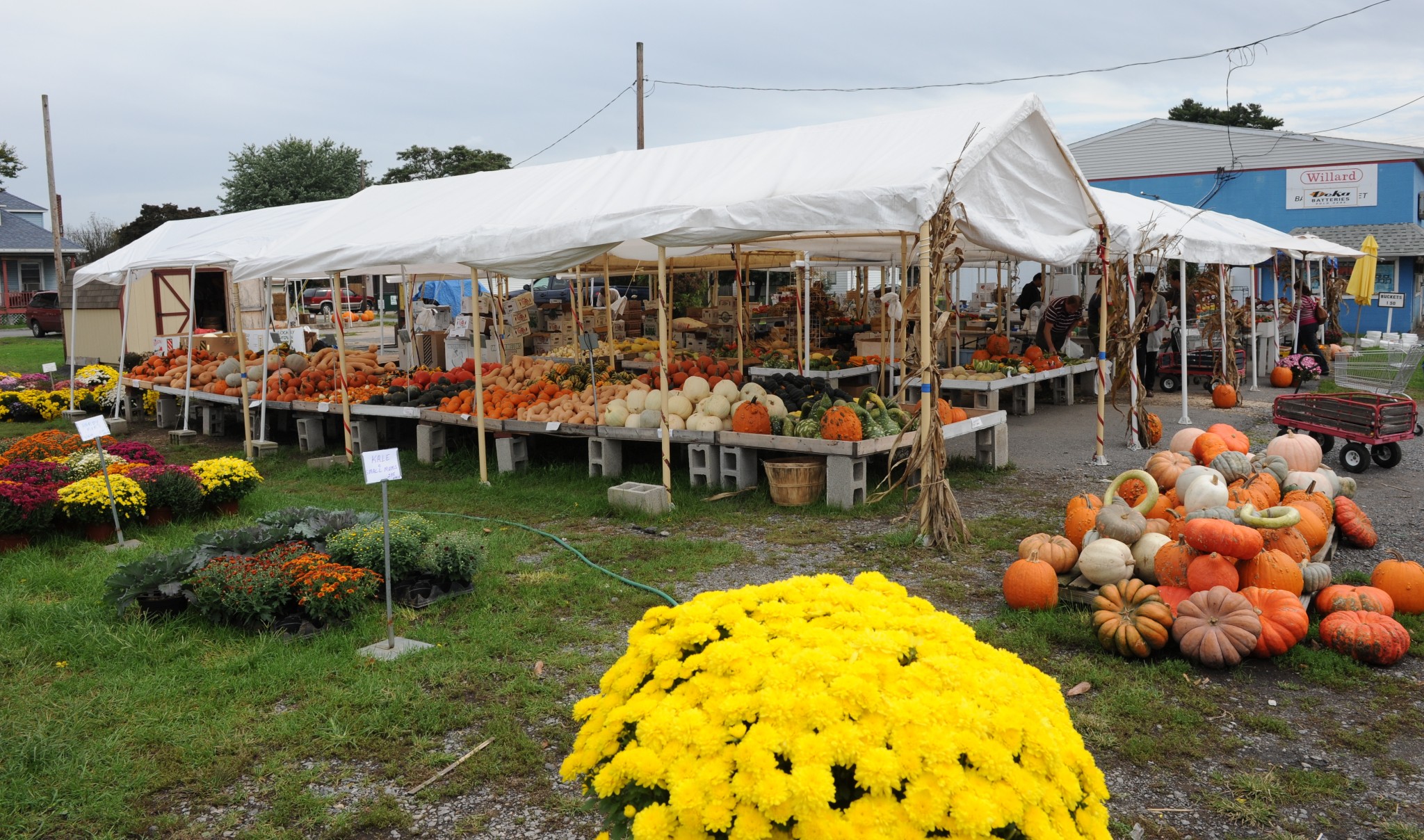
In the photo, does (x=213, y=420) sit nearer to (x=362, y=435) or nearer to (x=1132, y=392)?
(x=362, y=435)

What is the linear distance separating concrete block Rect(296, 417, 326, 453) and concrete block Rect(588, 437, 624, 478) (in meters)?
4.82

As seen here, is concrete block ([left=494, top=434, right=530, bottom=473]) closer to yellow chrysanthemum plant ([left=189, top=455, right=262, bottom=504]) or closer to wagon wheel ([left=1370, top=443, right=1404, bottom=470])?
yellow chrysanthemum plant ([left=189, top=455, right=262, bottom=504])

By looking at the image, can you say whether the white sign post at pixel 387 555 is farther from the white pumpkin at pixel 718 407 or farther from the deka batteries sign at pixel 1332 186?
the deka batteries sign at pixel 1332 186

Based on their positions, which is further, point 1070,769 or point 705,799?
point 1070,769

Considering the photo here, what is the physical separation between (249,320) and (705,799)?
2694 cm

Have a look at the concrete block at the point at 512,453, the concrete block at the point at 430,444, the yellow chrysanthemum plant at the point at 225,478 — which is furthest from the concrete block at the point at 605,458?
the yellow chrysanthemum plant at the point at 225,478

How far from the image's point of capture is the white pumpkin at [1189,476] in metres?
6.41

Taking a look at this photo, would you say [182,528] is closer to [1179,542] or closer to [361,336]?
[1179,542]

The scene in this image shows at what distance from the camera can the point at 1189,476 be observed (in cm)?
657

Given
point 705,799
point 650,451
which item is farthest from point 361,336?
point 705,799

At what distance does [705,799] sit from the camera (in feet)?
6.98

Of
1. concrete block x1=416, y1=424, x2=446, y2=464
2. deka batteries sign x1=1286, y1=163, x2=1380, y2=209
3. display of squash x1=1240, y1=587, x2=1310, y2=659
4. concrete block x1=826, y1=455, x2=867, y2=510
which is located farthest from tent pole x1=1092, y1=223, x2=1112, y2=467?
deka batteries sign x1=1286, y1=163, x2=1380, y2=209

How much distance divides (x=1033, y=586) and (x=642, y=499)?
3801 millimetres

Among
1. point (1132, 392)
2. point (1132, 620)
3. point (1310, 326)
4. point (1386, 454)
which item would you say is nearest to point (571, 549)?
point (1132, 620)
